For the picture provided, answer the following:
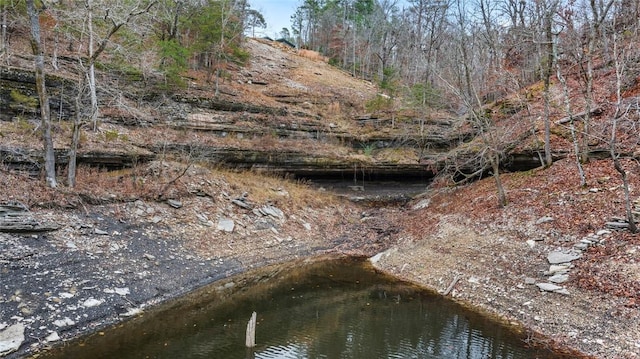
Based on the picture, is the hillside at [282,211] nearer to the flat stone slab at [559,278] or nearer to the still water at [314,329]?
the flat stone slab at [559,278]

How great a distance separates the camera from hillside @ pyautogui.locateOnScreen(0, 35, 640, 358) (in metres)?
8.95

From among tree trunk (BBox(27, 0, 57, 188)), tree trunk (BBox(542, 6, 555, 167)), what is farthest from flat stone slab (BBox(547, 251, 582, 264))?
tree trunk (BBox(27, 0, 57, 188))

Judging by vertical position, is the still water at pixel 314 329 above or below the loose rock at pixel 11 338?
below

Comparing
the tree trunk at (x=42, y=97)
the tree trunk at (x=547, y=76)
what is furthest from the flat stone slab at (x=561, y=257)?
the tree trunk at (x=42, y=97)

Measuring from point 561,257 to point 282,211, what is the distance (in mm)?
11279

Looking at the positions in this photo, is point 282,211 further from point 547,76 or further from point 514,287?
point 547,76

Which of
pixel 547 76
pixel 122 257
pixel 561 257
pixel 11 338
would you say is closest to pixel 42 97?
pixel 122 257

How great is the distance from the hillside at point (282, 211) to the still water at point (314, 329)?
707 mm

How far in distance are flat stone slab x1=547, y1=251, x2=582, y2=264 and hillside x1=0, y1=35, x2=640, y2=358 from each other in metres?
0.11

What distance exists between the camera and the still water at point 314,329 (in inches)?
314

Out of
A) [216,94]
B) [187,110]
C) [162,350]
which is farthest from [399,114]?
[162,350]

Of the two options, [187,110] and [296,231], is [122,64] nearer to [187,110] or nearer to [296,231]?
[187,110]

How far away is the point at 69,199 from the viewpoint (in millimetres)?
11750

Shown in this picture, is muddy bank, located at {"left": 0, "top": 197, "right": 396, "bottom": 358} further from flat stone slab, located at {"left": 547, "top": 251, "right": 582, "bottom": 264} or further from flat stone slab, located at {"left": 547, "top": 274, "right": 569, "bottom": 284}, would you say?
flat stone slab, located at {"left": 547, "top": 274, "right": 569, "bottom": 284}
